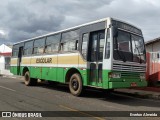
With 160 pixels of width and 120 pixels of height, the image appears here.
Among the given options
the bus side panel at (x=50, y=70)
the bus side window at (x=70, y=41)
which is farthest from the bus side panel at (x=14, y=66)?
the bus side window at (x=70, y=41)

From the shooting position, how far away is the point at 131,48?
43.6ft

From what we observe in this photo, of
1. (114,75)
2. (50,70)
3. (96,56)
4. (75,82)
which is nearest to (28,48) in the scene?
(50,70)

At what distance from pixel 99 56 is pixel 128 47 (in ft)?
4.56

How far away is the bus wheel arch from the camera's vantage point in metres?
14.0

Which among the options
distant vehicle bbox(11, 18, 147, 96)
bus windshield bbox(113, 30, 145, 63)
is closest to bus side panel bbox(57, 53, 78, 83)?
distant vehicle bbox(11, 18, 147, 96)

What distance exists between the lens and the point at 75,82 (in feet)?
47.3

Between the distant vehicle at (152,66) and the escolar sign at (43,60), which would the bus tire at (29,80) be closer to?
the escolar sign at (43,60)

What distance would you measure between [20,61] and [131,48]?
1159cm

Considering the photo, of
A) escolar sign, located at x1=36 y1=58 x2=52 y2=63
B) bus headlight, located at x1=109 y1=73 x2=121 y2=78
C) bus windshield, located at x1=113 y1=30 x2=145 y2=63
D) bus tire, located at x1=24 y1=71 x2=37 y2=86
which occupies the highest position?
bus windshield, located at x1=113 y1=30 x2=145 y2=63

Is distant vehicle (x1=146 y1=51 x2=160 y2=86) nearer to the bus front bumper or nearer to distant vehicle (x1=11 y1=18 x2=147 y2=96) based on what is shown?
distant vehicle (x1=11 y1=18 x2=147 y2=96)

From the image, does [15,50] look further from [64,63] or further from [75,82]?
[75,82]

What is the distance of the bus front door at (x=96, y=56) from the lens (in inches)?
511

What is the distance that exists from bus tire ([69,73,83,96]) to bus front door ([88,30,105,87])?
764 millimetres

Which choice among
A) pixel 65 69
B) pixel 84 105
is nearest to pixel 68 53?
pixel 65 69
